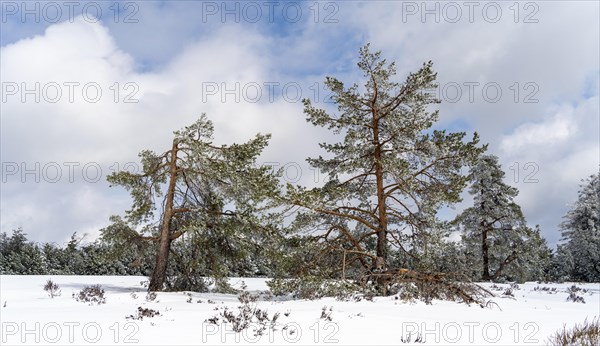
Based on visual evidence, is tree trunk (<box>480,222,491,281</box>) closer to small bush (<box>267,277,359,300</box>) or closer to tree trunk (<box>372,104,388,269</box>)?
tree trunk (<box>372,104,388,269</box>)

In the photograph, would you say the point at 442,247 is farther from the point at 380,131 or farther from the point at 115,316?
the point at 115,316

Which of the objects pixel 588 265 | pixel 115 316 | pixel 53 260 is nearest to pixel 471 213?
pixel 588 265

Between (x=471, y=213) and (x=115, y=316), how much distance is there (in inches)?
1114

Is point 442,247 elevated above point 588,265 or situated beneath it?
elevated above

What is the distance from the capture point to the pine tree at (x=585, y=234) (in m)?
36.9

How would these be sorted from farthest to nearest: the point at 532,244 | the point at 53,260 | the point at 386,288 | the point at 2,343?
the point at 53,260, the point at 532,244, the point at 386,288, the point at 2,343

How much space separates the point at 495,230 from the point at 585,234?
516 inches

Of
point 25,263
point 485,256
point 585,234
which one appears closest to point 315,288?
point 485,256

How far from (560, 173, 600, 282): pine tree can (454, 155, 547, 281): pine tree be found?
31.8 ft

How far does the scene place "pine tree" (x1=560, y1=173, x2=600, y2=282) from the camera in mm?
36938

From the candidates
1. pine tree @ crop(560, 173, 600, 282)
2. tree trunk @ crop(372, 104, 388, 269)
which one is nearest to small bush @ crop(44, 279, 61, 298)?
tree trunk @ crop(372, 104, 388, 269)

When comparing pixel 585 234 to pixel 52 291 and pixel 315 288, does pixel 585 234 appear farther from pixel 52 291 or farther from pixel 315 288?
pixel 52 291

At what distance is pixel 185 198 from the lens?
16.3 meters

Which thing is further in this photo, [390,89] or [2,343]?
[390,89]
